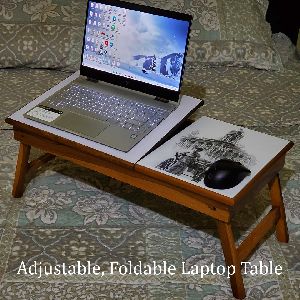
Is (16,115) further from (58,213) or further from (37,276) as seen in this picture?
(37,276)

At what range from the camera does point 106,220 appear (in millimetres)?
2086

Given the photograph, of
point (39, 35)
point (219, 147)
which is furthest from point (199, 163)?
point (39, 35)

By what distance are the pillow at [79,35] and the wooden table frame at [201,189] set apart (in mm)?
828

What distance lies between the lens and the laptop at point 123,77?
6.23 feet

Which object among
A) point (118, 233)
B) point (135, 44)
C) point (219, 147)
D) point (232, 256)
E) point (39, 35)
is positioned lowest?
point (118, 233)

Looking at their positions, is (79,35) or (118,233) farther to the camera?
(79,35)

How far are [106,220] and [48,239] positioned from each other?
213mm

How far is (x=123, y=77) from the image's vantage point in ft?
6.74

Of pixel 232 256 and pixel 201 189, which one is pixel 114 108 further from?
pixel 232 256

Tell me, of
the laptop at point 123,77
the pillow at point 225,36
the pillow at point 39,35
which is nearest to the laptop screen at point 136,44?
the laptop at point 123,77

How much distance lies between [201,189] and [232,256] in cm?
24

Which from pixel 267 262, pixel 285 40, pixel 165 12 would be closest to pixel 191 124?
pixel 165 12

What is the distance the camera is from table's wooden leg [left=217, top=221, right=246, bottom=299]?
67.6 inches

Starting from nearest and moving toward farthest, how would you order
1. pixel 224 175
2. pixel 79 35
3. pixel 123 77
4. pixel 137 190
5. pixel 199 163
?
pixel 224 175 < pixel 199 163 < pixel 123 77 < pixel 137 190 < pixel 79 35
